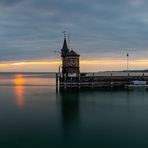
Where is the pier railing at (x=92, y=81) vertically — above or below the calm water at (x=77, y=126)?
above

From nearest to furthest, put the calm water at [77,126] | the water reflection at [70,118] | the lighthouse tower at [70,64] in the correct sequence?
the calm water at [77,126], the water reflection at [70,118], the lighthouse tower at [70,64]

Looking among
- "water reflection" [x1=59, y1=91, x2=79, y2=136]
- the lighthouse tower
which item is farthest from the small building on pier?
"water reflection" [x1=59, y1=91, x2=79, y2=136]

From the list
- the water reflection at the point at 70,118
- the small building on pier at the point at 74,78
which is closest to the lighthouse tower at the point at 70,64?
the small building on pier at the point at 74,78

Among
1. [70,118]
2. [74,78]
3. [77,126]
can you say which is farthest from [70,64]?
[77,126]

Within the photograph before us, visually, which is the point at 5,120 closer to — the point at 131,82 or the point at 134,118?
the point at 134,118

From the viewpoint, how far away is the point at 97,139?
22.4 meters

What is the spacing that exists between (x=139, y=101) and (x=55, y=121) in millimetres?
19286

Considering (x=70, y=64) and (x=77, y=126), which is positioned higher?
(x=70, y=64)

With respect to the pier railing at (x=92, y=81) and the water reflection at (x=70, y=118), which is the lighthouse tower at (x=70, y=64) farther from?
the water reflection at (x=70, y=118)

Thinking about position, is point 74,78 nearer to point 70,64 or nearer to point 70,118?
point 70,64

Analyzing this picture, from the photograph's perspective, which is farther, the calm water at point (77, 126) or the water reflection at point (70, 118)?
the water reflection at point (70, 118)

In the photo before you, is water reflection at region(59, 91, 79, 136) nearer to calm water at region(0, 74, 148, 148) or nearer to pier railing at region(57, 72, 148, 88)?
calm water at region(0, 74, 148, 148)

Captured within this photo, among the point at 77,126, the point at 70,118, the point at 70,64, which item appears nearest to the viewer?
the point at 77,126

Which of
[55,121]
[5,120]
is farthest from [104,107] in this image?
[5,120]
